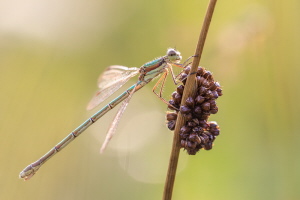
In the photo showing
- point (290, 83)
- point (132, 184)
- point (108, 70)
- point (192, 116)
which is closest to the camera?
point (192, 116)

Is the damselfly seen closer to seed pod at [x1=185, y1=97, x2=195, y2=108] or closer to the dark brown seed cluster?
the dark brown seed cluster

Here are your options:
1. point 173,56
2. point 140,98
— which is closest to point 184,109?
point 173,56

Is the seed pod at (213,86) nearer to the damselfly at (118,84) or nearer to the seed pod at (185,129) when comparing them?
the seed pod at (185,129)

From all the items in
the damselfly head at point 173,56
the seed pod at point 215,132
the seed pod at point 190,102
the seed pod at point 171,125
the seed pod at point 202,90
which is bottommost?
the seed pod at point 215,132

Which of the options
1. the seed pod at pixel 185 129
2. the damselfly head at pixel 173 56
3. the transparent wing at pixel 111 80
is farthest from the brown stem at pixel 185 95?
the transparent wing at pixel 111 80

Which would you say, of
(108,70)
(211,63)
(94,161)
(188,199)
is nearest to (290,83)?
(211,63)

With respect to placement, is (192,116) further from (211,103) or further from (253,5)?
(253,5)

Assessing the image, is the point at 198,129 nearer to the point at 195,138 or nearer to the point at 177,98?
the point at 195,138
